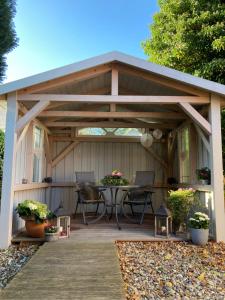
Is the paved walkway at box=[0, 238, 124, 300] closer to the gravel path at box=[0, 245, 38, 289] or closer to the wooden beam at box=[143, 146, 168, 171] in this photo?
the gravel path at box=[0, 245, 38, 289]

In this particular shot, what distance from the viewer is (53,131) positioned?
289 inches

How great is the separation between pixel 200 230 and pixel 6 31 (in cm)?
535

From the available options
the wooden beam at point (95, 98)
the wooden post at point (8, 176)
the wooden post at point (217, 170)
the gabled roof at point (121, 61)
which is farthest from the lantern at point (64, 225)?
the wooden post at point (217, 170)

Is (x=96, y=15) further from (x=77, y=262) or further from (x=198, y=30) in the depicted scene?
(x=77, y=262)

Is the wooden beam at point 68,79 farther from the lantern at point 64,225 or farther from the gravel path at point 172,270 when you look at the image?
the gravel path at point 172,270

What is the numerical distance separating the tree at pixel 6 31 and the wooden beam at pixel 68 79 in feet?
5.22

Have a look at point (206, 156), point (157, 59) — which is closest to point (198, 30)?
point (157, 59)

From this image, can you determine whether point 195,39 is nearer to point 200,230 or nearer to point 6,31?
point 6,31

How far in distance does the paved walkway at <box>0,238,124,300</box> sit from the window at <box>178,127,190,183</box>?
3.02m

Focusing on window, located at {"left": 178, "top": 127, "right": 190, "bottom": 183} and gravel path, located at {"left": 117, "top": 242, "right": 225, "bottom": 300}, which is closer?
gravel path, located at {"left": 117, "top": 242, "right": 225, "bottom": 300}

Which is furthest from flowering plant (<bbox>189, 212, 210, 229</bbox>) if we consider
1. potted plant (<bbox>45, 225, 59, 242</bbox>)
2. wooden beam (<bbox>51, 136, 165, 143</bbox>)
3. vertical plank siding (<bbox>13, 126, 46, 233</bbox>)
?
wooden beam (<bbox>51, 136, 165, 143</bbox>)

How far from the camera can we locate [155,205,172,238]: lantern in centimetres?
443

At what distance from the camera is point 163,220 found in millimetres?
4852

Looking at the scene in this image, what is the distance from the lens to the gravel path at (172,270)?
102 inches
